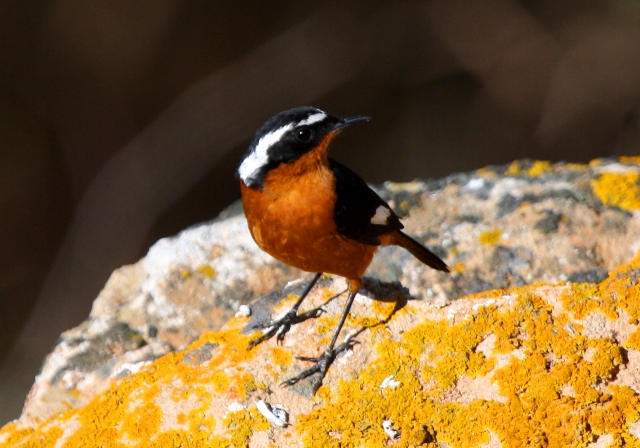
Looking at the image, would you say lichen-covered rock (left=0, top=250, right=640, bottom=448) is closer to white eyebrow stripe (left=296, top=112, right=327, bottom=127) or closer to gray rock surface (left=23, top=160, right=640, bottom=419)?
gray rock surface (left=23, top=160, right=640, bottom=419)

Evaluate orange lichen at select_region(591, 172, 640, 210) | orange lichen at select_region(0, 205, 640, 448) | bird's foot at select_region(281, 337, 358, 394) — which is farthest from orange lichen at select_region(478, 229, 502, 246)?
bird's foot at select_region(281, 337, 358, 394)

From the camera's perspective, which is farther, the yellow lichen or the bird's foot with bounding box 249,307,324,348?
the yellow lichen

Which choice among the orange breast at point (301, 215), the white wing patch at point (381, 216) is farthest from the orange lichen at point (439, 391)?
the white wing patch at point (381, 216)

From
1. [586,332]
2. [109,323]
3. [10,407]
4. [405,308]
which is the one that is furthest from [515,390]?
[10,407]

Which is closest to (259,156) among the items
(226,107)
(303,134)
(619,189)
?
(303,134)

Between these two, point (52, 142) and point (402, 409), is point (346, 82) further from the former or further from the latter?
point (402, 409)

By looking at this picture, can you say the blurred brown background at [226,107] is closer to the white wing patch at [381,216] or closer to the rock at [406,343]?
the rock at [406,343]
